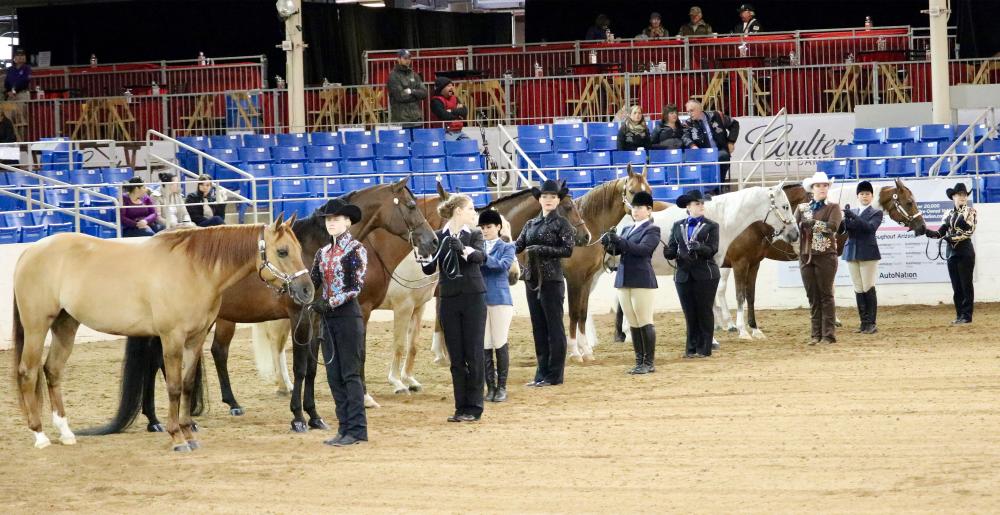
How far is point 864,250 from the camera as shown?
15266mm

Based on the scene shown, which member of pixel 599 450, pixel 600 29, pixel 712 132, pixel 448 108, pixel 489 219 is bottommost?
pixel 599 450

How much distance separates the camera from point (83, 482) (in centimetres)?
829

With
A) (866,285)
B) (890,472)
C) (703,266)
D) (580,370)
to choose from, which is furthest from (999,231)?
(890,472)

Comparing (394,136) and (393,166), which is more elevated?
(394,136)

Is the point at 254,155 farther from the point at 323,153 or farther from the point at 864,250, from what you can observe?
the point at 864,250

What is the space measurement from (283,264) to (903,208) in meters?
10.1

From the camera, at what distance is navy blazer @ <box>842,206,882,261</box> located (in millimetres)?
15203

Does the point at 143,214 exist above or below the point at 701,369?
above

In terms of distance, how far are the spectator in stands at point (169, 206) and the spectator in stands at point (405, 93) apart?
18.7ft

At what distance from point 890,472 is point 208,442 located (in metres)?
4.90

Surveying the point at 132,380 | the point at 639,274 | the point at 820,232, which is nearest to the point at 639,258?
the point at 639,274

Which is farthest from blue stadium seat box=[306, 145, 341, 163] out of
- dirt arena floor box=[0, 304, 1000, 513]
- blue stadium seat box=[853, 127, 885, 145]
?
dirt arena floor box=[0, 304, 1000, 513]

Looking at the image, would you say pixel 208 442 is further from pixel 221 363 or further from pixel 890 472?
pixel 890 472

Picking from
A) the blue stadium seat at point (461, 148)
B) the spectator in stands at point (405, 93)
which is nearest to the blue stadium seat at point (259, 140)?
the spectator in stands at point (405, 93)
